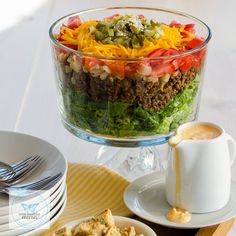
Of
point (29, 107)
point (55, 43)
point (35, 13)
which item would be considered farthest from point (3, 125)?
point (35, 13)

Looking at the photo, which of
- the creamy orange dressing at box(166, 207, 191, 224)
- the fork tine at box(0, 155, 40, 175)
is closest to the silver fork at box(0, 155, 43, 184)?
the fork tine at box(0, 155, 40, 175)

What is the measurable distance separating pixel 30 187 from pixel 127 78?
0.21 metres

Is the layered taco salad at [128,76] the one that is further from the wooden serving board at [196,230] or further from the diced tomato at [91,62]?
the wooden serving board at [196,230]

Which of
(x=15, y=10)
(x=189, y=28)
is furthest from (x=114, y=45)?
(x=15, y=10)

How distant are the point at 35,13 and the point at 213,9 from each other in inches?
19.6

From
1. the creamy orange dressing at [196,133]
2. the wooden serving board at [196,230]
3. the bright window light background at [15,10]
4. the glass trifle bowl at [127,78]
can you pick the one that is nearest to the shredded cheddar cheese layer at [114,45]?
the glass trifle bowl at [127,78]

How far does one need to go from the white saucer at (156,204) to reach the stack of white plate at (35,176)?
97 mm

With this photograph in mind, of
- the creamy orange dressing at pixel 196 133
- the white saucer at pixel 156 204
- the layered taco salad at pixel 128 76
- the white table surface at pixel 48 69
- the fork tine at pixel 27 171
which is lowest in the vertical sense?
the white table surface at pixel 48 69

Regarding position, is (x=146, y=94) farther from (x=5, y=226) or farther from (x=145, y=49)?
(x=5, y=226)

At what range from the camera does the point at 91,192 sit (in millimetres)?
1039

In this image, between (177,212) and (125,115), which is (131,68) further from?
(177,212)

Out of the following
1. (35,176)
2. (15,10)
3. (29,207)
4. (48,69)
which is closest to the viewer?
(29,207)

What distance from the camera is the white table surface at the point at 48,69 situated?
1399 millimetres

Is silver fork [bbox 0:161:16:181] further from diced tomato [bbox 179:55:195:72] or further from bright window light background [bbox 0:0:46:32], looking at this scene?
bright window light background [bbox 0:0:46:32]
